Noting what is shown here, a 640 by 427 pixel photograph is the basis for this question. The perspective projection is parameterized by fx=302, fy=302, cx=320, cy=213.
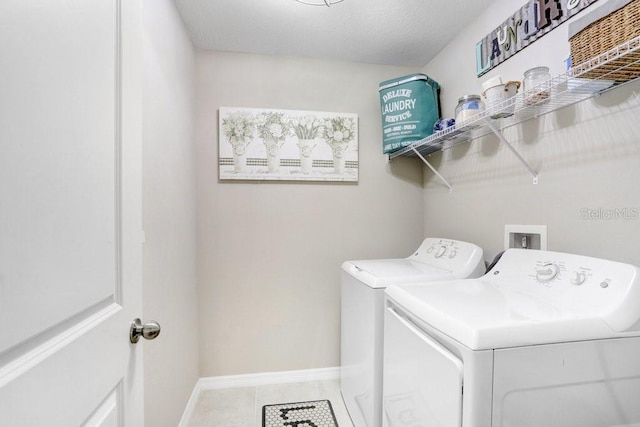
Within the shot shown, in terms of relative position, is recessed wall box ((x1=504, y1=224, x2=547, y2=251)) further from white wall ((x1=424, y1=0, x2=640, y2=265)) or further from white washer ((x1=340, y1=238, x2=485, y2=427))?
white washer ((x1=340, y1=238, x2=485, y2=427))

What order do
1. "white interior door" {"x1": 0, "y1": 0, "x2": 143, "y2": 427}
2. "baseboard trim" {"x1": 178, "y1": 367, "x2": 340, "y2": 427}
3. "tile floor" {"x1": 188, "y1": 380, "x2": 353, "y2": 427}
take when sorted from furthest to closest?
"baseboard trim" {"x1": 178, "y1": 367, "x2": 340, "y2": 427}
"tile floor" {"x1": 188, "y1": 380, "x2": 353, "y2": 427}
"white interior door" {"x1": 0, "y1": 0, "x2": 143, "y2": 427}

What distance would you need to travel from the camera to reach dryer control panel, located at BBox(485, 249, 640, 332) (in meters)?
0.88

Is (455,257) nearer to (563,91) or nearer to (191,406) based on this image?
(563,91)

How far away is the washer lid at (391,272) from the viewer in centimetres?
150

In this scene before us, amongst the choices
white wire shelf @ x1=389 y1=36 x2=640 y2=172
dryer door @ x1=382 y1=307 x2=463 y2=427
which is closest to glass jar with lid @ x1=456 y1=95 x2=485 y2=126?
white wire shelf @ x1=389 y1=36 x2=640 y2=172

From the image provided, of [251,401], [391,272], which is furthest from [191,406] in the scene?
[391,272]

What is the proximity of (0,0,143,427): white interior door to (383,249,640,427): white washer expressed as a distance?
2.82 ft

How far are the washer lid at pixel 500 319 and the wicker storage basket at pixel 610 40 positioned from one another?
78 cm

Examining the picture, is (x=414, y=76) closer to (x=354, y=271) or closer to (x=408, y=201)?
(x=408, y=201)

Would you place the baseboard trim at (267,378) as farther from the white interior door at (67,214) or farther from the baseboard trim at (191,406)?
the white interior door at (67,214)

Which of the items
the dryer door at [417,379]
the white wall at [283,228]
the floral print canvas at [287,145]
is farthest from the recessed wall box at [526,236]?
the floral print canvas at [287,145]

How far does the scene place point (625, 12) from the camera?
884 mm

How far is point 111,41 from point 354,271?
1485 mm

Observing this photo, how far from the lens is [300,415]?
6.26 feet
